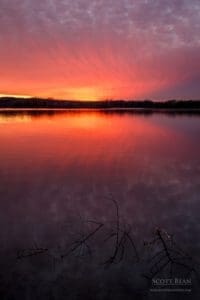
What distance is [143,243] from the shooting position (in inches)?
143

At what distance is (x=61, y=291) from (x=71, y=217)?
1.74m

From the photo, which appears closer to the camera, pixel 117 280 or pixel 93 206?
pixel 117 280

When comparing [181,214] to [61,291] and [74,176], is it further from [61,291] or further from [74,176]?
[74,176]

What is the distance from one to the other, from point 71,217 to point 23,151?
781cm

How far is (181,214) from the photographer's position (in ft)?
15.0

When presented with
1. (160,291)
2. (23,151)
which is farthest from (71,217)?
(23,151)

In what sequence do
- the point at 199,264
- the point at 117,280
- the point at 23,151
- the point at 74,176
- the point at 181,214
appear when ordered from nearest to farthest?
the point at 117,280
the point at 199,264
the point at 181,214
the point at 74,176
the point at 23,151

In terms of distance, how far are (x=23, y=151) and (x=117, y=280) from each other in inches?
376

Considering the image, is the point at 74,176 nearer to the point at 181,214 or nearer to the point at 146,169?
the point at 146,169

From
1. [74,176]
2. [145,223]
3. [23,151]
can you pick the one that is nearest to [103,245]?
[145,223]

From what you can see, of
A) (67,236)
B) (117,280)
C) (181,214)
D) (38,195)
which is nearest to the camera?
(117,280)

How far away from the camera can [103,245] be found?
3609 millimetres

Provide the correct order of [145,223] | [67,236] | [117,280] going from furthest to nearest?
[145,223] → [67,236] → [117,280]

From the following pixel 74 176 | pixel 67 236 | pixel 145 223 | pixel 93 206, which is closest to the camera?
pixel 67 236
